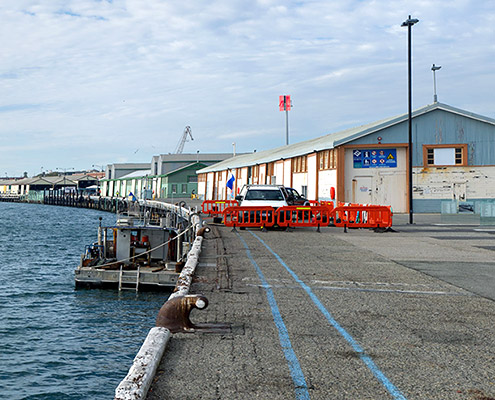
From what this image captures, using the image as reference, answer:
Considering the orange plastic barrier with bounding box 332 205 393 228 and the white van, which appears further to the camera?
the white van

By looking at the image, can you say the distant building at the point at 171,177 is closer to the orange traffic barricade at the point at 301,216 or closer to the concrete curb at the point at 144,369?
the orange traffic barricade at the point at 301,216

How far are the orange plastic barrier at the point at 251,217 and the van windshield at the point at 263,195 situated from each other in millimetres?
1170

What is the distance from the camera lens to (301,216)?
26.9m

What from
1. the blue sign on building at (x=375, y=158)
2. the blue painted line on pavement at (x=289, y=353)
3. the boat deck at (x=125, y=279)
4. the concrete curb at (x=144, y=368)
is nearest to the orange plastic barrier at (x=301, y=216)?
the boat deck at (x=125, y=279)

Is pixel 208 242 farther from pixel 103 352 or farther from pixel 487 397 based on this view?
pixel 487 397

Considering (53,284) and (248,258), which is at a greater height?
(248,258)

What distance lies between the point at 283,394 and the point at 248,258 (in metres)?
9.98

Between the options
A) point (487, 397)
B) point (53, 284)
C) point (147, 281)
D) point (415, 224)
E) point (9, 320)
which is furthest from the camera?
point (415, 224)

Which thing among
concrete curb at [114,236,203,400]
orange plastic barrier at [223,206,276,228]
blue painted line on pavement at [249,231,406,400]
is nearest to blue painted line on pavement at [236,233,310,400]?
blue painted line on pavement at [249,231,406,400]

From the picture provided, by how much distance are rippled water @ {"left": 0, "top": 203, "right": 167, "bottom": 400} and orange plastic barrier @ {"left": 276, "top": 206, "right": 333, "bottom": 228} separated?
6214 millimetres

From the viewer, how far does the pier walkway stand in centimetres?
566

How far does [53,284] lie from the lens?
27500mm

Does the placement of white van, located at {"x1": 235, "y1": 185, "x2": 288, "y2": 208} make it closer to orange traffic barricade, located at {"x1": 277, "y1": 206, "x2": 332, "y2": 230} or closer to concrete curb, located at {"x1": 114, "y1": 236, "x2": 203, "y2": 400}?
orange traffic barricade, located at {"x1": 277, "y1": 206, "x2": 332, "y2": 230}

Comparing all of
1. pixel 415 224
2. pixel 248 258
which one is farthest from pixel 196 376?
pixel 415 224
